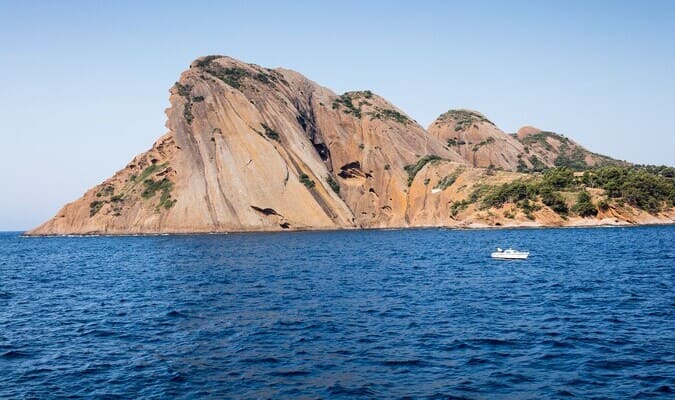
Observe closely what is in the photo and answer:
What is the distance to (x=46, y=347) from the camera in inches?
1166

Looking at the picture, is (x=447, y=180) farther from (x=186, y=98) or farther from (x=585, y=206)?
(x=186, y=98)

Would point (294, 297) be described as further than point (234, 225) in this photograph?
No

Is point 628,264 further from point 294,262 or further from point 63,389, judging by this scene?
point 63,389

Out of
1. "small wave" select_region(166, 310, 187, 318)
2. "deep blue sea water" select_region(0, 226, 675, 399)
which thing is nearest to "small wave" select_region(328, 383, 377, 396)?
"deep blue sea water" select_region(0, 226, 675, 399)

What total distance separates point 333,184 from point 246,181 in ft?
99.4

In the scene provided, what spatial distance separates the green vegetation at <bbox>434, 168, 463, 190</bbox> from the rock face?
32 cm

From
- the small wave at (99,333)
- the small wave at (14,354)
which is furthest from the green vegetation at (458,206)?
the small wave at (14,354)

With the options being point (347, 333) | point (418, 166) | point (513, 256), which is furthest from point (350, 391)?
point (418, 166)

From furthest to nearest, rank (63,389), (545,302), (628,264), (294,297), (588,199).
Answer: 1. (588,199)
2. (628,264)
3. (294,297)
4. (545,302)
5. (63,389)

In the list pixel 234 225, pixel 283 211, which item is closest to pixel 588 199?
pixel 283 211

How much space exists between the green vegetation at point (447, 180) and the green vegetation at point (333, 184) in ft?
100

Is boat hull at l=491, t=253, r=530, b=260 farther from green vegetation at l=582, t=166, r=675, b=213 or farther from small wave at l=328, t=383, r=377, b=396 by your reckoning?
green vegetation at l=582, t=166, r=675, b=213

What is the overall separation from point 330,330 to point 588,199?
123 meters

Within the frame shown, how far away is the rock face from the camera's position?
16138 cm
